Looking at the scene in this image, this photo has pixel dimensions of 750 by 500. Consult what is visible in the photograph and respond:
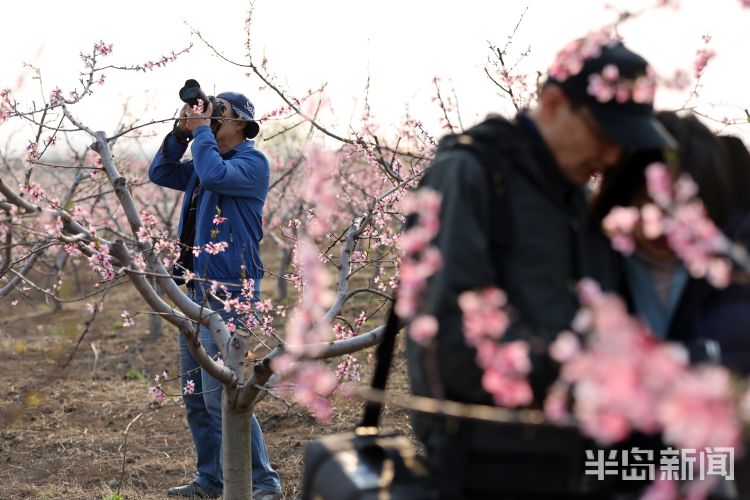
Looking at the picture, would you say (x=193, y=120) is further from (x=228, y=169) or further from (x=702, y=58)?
(x=702, y=58)

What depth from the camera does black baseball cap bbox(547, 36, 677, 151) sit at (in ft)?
5.38

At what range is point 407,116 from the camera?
18.2ft

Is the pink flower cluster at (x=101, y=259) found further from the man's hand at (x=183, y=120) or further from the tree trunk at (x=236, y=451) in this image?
the man's hand at (x=183, y=120)

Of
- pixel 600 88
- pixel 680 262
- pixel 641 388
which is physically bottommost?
pixel 641 388

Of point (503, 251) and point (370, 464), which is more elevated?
point (503, 251)

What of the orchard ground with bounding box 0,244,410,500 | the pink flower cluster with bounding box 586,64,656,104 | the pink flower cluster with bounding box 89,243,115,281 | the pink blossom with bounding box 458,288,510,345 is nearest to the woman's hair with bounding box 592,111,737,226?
the pink flower cluster with bounding box 586,64,656,104

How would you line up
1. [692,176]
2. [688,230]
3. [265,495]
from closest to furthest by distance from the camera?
1. [688,230]
2. [692,176]
3. [265,495]

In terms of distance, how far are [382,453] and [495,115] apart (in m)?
0.73

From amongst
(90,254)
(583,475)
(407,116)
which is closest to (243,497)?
(90,254)

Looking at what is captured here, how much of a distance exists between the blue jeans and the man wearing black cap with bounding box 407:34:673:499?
230cm

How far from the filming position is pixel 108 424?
598cm

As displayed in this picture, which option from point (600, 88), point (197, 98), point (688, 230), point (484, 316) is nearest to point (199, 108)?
point (197, 98)

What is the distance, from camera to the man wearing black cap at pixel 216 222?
3842 mm

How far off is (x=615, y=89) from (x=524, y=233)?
332 mm
